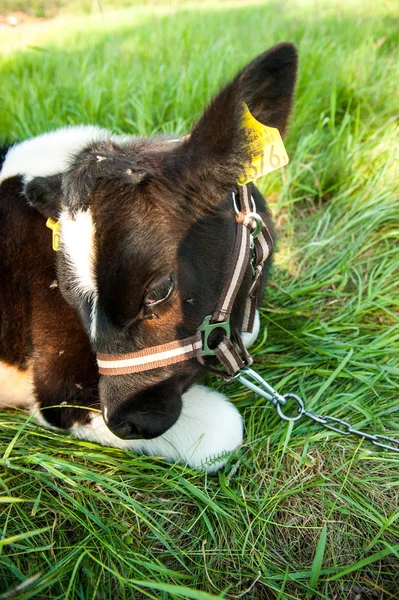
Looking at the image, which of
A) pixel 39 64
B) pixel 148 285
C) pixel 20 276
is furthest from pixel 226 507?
pixel 39 64

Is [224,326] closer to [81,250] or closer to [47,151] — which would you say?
[81,250]

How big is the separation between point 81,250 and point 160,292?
1.04 ft

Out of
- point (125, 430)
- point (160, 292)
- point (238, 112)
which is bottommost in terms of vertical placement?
point (125, 430)

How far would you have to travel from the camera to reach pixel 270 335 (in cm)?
278

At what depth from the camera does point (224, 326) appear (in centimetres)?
189

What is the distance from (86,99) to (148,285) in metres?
2.83

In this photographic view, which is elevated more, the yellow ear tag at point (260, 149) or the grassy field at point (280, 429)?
the yellow ear tag at point (260, 149)

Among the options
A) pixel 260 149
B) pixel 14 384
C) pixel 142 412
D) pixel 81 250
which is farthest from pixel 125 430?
pixel 260 149

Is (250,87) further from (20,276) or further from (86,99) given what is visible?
(86,99)

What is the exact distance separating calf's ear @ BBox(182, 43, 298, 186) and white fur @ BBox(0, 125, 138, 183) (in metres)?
0.69

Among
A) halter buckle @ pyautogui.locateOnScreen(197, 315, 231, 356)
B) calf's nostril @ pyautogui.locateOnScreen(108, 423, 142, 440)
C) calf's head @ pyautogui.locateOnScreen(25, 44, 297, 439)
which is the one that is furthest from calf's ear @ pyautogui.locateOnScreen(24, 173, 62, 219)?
calf's nostril @ pyautogui.locateOnScreen(108, 423, 142, 440)

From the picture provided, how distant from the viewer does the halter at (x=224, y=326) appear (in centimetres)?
179

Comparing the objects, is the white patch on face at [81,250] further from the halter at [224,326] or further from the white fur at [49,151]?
the white fur at [49,151]

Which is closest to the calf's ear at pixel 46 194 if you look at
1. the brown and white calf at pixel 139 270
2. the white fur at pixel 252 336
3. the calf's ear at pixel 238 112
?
the brown and white calf at pixel 139 270
